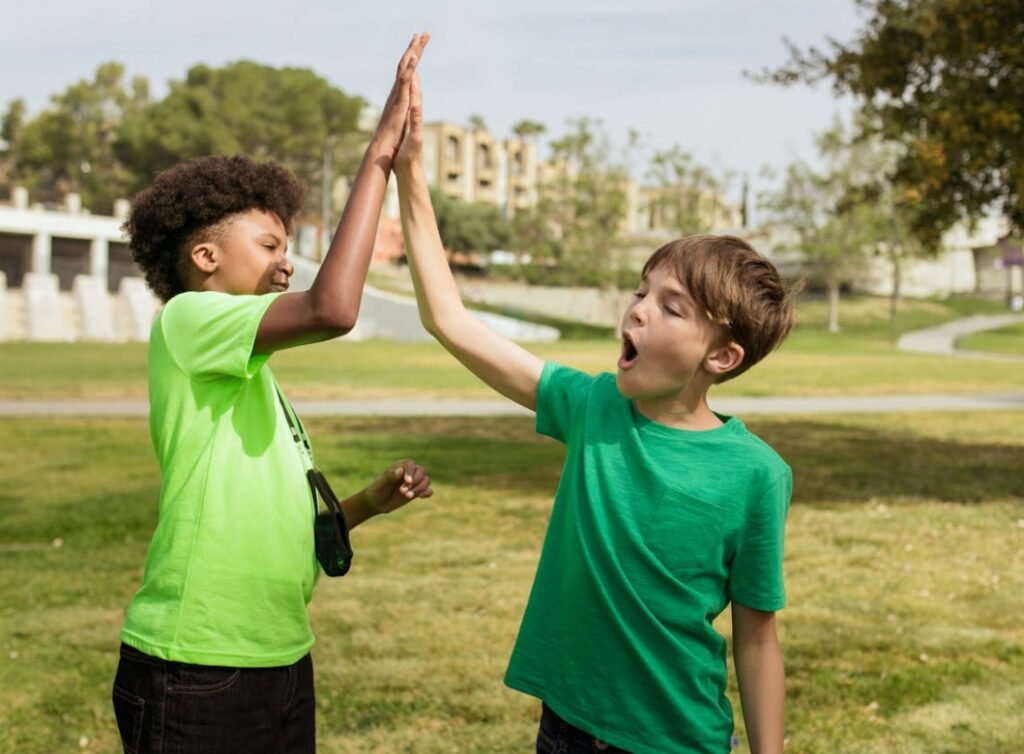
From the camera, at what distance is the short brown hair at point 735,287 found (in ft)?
7.24

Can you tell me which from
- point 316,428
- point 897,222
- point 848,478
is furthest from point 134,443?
point 897,222

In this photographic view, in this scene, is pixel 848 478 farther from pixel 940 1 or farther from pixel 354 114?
pixel 354 114

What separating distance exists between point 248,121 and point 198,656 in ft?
245

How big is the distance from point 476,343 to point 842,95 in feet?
31.7

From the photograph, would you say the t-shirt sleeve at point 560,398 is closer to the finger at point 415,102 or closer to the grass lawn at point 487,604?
the finger at point 415,102

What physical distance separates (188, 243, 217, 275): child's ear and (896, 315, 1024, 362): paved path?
35.6m

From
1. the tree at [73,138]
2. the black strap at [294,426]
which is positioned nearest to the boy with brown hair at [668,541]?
the black strap at [294,426]

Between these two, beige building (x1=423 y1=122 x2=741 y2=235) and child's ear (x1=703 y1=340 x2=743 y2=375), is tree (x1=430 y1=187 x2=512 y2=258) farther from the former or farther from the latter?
child's ear (x1=703 y1=340 x2=743 y2=375)

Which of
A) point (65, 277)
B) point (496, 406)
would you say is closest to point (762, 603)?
point (496, 406)

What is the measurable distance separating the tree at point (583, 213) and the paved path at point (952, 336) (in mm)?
13539

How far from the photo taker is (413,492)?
252cm

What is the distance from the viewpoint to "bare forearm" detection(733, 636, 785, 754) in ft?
7.32

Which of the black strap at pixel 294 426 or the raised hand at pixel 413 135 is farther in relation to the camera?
the black strap at pixel 294 426

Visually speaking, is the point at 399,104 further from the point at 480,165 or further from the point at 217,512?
the point at 480,165
